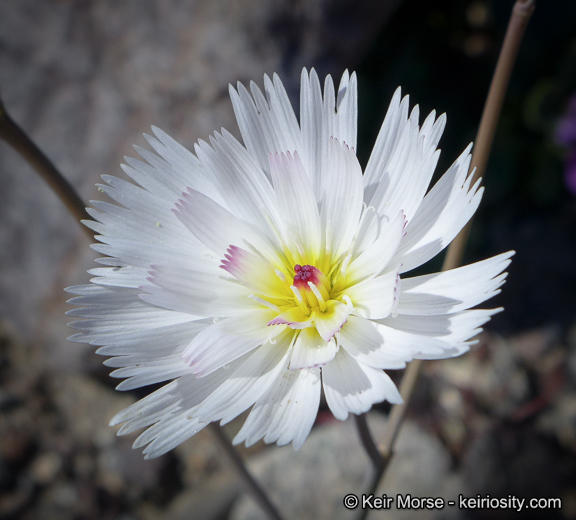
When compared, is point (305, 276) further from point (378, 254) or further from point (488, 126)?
point (488, 126)

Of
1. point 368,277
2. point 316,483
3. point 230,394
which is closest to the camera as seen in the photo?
point 230,394

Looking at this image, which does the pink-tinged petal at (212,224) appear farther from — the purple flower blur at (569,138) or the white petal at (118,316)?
the purple flower blur at (569,138)

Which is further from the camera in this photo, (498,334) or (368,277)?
(498,334)

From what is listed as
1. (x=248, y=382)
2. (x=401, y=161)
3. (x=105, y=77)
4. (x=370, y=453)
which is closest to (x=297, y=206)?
(x=401, y=161)

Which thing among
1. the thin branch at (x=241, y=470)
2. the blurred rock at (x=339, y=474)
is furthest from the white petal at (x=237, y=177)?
the blurred rock at (x=339, y=474)

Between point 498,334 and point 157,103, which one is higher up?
point 157,103

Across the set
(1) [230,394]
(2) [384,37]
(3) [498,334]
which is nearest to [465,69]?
(2) [384,37]

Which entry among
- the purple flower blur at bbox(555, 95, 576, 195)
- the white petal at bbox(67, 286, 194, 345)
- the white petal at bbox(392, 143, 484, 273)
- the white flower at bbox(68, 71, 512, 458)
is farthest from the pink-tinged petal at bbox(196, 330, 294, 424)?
the purple flower blur at bbox(555, 95, 576, 195)

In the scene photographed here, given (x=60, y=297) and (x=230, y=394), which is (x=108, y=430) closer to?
(x=60, y=297)
